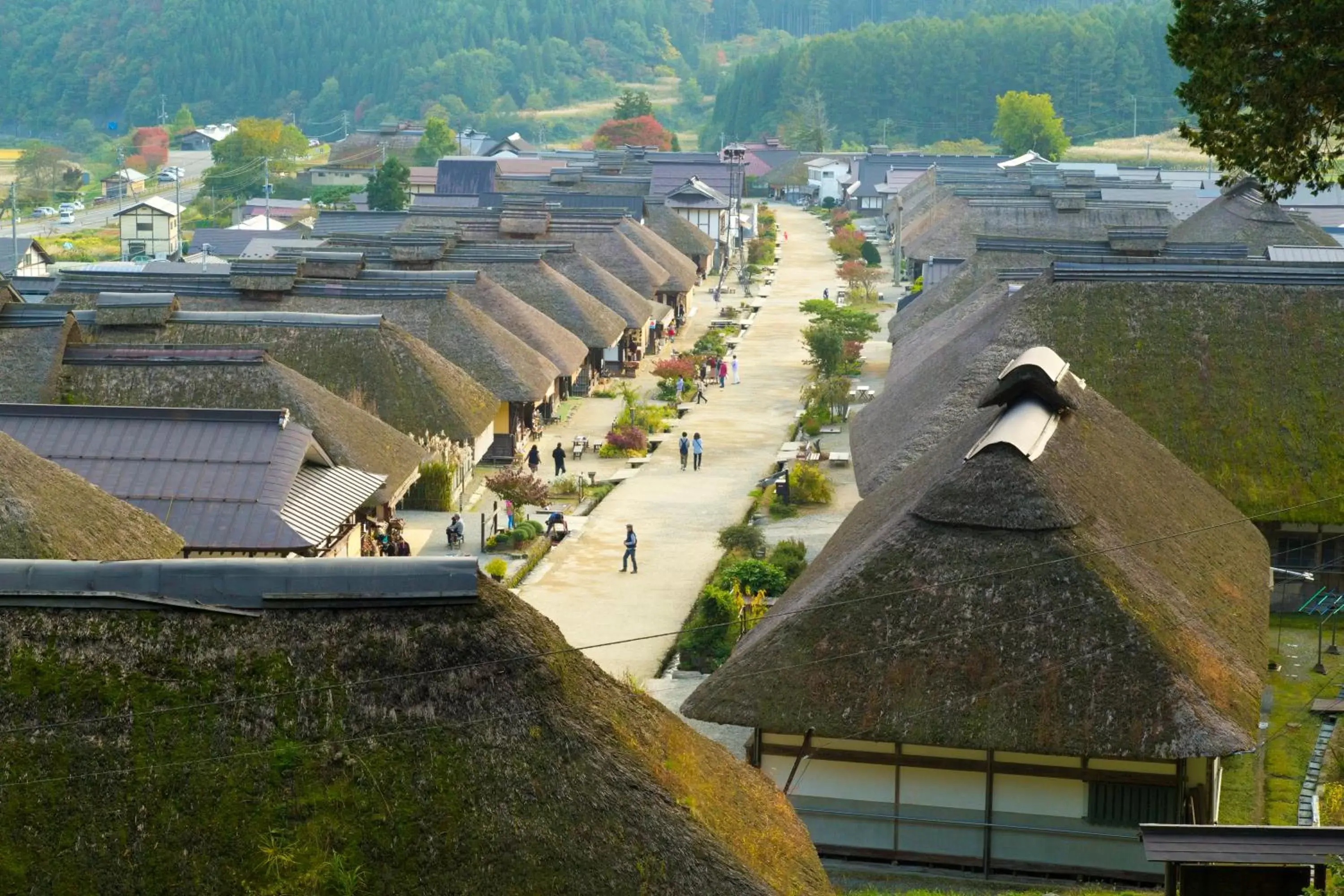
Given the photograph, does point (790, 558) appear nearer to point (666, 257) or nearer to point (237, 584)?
point (237, 584)

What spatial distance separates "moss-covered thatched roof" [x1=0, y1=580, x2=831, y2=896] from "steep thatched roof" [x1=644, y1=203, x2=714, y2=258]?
61.4 m

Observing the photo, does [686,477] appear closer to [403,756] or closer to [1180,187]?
[403,756]

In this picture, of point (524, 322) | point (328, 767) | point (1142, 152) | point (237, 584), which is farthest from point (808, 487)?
point (1142, 152)

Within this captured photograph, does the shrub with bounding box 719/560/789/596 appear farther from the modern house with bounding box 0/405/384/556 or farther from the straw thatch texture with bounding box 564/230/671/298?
the straw thatch texture with bounding box 564/230/671/298

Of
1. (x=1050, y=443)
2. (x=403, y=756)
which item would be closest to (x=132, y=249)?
(x=1050, y=443)

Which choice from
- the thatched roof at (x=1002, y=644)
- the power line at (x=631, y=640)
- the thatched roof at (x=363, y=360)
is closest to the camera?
the power line at (x=631, y=640)

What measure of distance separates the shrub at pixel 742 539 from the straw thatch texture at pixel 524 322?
38.4 feet

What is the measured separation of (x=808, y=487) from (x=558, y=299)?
612 inches

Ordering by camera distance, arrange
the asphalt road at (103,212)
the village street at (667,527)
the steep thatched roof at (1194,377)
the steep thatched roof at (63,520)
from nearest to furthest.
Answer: the steep thatched roof at (63,520) < the steep thatched roof at (1194,377) < the village street at (667,527) < the asphalt road at (103,212)

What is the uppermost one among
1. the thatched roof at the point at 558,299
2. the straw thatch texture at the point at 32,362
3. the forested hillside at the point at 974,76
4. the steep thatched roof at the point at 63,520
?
the forested hillside at the point at 974,76

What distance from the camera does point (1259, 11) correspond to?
55.4 feet

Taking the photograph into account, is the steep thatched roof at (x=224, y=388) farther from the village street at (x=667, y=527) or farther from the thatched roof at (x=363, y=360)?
the village street at (x=667, y=527)

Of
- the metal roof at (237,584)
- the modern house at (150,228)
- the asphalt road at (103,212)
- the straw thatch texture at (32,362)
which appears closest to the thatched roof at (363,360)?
the straw thatch texture at (32,362)

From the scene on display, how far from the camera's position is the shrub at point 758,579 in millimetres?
27906
